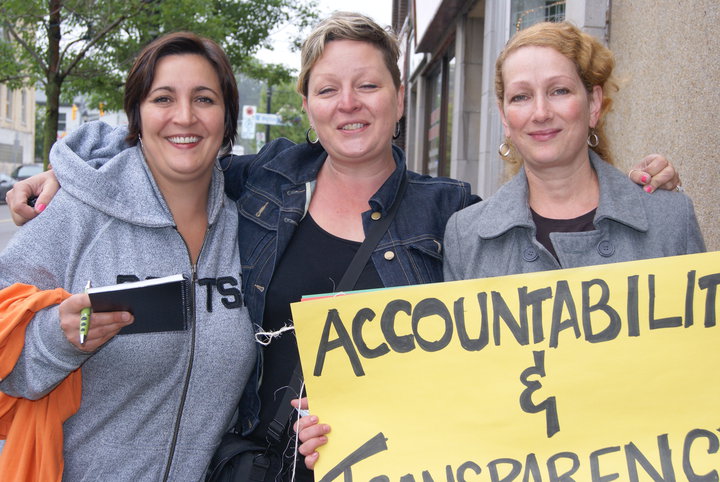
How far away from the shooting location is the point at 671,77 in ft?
12.9

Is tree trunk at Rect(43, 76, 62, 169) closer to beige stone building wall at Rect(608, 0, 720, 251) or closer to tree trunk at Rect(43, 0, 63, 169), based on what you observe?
tree trunk at Rect(43, 0, 63, 169)

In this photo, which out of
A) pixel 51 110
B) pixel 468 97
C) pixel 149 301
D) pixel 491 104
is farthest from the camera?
pixel 51 110

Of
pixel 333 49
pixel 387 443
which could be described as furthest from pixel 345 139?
pixel 387 443

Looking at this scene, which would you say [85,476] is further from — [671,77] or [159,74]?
[671,77]

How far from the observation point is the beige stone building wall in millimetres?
3439

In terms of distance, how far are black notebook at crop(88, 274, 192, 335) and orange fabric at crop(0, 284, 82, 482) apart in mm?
342

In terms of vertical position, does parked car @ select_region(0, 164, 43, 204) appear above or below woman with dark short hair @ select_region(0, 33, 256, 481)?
above

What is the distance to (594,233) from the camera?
7.25 ft

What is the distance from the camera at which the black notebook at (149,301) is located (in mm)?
1832

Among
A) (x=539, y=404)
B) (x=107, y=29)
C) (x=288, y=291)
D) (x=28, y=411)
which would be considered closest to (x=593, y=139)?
(x=539, y=404)

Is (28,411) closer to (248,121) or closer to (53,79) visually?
(53,79)

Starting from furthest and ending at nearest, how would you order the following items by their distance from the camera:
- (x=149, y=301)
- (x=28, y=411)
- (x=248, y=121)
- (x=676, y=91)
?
(x=248, y=121) → (x=676, y=91) → (x=28, y=411) → (x=149, y=301)

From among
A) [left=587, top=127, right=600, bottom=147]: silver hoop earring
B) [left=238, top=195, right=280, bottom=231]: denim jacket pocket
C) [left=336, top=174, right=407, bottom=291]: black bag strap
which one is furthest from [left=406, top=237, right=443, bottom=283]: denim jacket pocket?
[left=587, top=127, right=600, bottom=147]: silver hoop earring

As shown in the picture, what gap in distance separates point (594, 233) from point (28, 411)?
5.96 ft
